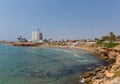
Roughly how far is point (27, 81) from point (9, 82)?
2626 mm

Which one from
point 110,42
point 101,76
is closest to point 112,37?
point 110,42

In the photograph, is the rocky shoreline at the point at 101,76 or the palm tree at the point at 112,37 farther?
the palm tree at the point at 112,37

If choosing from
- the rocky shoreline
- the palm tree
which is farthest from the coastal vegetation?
the rocky shoreline

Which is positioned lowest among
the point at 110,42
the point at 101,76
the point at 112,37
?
the point at 101,76

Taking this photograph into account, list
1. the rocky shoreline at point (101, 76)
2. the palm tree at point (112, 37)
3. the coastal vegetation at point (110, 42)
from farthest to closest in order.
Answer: the palm tree at point (112, 37) < the coastal vegetation at point (110, 42) < the rocky shoreline at point (101, 76)

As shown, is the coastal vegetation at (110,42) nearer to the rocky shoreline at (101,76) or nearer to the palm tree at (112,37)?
the palm tree at (112,37)

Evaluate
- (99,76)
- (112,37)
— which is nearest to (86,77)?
(99,76)

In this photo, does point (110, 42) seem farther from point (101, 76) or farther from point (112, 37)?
point (101, 76)

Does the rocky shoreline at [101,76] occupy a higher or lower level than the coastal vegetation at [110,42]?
lower

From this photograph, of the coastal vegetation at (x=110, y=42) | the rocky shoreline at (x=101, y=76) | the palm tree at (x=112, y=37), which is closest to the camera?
the rocky shoreline at (x=101, y=76)

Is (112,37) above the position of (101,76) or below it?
above

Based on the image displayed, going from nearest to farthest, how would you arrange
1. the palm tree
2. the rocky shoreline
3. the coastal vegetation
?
1. the rocky shoreline
2. the coastal vegetation
3. the palm tree

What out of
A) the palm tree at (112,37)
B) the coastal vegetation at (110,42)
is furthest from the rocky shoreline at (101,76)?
the palm tree at (112,37)

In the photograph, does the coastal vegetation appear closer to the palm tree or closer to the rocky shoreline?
the palm tree
